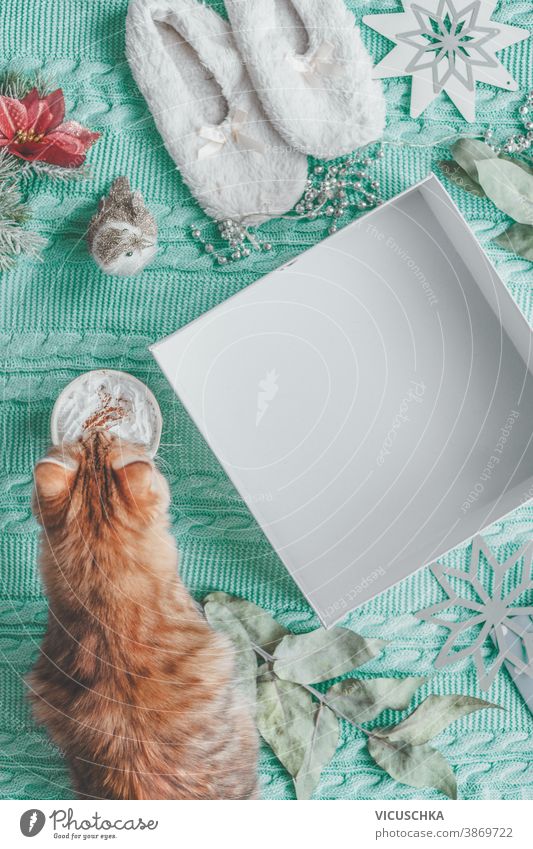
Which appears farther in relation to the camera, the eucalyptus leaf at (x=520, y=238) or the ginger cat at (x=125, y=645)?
the eucalyptus leaf at (x=520, y=238)

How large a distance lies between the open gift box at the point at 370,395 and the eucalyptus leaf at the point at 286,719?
0.29 feet

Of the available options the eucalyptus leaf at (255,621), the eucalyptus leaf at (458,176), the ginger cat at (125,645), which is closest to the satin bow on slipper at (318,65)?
the eucalyptus leaf at (458,176)

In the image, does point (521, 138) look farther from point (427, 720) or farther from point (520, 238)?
point (427, 720)

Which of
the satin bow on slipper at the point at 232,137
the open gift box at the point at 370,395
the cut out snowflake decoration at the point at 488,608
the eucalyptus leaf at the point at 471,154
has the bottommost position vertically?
the cut out snowflake decoration at the point at 488,608

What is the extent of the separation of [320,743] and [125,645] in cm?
21

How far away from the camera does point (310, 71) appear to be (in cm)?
58

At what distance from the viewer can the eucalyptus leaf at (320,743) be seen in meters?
0.58

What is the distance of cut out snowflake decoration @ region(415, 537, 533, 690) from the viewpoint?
59cm

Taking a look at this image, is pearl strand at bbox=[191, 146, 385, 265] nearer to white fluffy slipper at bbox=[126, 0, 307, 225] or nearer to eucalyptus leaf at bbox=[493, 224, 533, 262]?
white fluffy slipper at bbox=[126, 0, 307, 225]

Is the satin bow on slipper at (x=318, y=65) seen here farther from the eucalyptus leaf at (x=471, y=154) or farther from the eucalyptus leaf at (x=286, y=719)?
the eucalyptus leaf at (x=286, y=719)

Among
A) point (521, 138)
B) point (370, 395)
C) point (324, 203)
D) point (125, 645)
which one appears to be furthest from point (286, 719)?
point (521, 138)

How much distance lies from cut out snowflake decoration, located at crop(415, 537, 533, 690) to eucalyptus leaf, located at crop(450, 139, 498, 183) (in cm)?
34

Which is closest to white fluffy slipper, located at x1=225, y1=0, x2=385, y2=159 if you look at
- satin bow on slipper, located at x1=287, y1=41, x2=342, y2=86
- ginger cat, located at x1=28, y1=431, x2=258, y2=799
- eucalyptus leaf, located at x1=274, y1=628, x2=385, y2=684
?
satin bow on slipper, located at x1=287, y1=41, x2=342, y2=86
